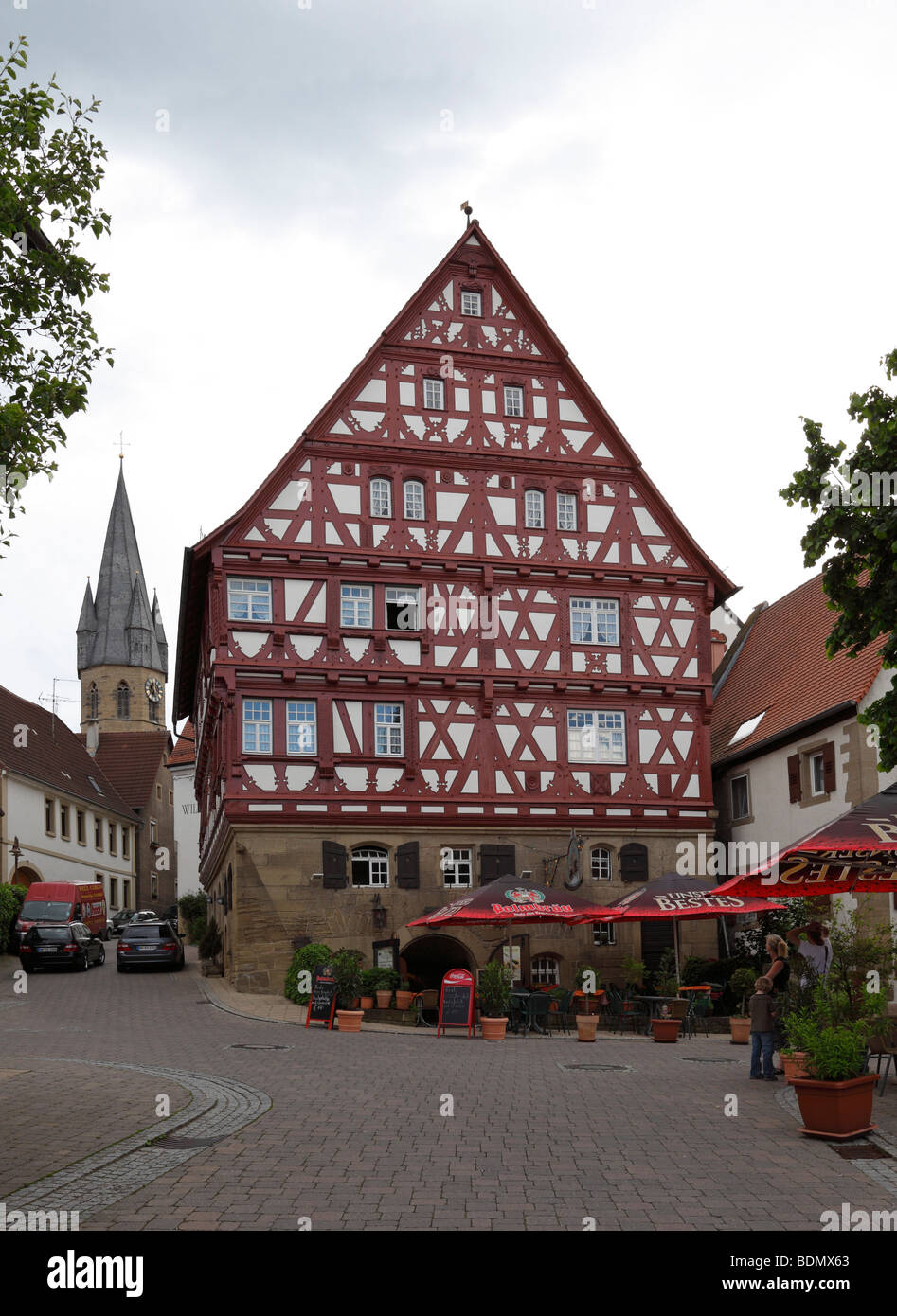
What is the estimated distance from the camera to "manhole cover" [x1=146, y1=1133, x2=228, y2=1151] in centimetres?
1095

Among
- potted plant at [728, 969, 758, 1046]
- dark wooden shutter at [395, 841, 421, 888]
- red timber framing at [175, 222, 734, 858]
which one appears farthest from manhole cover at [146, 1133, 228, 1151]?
dark wooden shutter at [395, 841, 421, 888]

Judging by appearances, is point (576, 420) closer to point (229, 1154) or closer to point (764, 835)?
point (764, 835)

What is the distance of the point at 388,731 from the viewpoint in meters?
31.4

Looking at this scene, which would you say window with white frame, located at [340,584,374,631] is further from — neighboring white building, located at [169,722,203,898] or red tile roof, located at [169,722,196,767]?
red tile roof, located at [169,722,196,767]

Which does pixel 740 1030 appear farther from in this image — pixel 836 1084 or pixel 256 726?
pixel 256 726

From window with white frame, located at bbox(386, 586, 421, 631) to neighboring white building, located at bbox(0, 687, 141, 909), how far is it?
858 inches

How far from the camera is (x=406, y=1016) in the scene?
24766 mm

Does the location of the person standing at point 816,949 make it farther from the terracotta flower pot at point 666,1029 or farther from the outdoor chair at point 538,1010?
the outdoor chair at point 538,1010

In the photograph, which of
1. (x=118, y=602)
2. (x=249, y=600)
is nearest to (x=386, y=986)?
(x=249, y=600)

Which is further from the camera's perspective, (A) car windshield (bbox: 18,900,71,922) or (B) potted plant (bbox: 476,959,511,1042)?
(A) car windshield (bbox: 18,900,71,922)

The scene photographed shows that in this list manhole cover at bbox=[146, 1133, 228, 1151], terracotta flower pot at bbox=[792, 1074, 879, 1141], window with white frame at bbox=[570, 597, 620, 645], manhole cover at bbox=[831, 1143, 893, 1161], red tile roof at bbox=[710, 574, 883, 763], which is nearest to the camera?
manhole cover at bbox=[831, 1143, 893, 1161]

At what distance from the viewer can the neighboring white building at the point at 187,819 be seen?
62.8 metres
